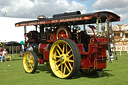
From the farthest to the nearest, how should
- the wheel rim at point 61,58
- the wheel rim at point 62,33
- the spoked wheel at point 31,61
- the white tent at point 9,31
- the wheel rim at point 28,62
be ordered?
the white tent at point 9,31 < the wheel rim at point 28,62 < the spoked wheel at point 31,61 < the wheel rim at point 62,33 < the wheel rim at point 61,58

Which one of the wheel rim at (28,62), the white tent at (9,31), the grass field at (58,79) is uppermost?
the white tent at (9,31)

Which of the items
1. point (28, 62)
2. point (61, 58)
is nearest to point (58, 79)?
point (61, 58)

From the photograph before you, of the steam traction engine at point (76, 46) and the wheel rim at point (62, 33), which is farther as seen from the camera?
the wheel rim at point (62, 33)

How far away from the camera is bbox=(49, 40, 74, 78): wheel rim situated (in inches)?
321

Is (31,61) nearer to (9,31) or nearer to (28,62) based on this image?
(28,62)

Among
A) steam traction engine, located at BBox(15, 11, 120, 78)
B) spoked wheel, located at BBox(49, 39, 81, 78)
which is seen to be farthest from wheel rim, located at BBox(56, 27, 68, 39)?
spoked wheel, located at BBox(49, 39, 81, 78)

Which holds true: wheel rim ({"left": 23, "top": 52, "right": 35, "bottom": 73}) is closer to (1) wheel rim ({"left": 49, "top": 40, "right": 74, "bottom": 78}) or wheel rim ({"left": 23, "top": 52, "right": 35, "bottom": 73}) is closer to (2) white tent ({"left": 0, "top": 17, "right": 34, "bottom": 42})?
(1) wheel rim ({"left": 49, "top": 40, "right": 74, "bottom": 78})

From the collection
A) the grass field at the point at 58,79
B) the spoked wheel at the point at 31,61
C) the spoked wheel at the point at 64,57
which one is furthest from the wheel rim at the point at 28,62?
the spoked wheel at the point at 64,57

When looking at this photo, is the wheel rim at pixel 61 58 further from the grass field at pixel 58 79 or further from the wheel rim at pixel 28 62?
the wheel rim at pixel 28 62

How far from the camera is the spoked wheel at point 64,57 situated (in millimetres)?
7590

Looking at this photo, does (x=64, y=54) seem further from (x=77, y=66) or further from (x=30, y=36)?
A: (x=30, y=36)

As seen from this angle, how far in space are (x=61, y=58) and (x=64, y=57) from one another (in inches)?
6.4

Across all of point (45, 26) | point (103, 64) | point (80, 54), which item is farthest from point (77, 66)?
point (45, 26)

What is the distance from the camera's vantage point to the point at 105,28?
8.61 metres
